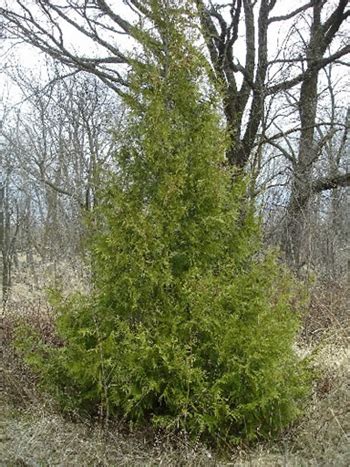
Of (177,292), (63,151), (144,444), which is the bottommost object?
(144,444)

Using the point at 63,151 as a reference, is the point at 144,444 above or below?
below

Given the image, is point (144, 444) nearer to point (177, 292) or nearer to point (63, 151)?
point (177, 292)

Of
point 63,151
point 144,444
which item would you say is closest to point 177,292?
point 144,444

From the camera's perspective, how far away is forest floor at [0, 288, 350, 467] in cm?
425

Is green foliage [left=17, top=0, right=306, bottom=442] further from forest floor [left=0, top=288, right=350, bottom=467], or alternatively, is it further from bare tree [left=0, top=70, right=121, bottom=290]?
bare tree [left=0, top=70, right=121, bottom=290]

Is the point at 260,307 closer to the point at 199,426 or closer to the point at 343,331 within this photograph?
the point at 199,426

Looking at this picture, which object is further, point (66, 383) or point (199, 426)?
point (66, 383)

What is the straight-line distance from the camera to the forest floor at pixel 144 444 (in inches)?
167

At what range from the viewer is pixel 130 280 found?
14.6ft

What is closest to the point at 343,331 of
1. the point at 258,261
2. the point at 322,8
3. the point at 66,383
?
the point at 258,261

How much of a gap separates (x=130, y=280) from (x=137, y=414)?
109 centimetres

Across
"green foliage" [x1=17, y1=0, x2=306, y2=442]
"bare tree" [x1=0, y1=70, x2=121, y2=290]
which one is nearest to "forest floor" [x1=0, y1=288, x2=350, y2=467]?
"green foliage" [x1=17, y1=0, x2=306, y2=442]

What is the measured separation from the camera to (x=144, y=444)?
450 cm

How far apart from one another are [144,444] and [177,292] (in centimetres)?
124
